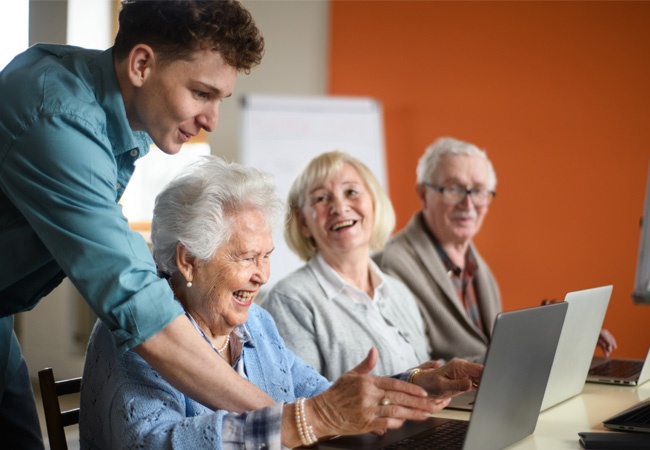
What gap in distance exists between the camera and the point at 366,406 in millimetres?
1371

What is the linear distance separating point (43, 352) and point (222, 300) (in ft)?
10.1

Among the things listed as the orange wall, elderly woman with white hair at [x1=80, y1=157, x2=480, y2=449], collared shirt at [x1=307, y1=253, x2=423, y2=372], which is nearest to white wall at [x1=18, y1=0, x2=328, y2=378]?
the orange wall

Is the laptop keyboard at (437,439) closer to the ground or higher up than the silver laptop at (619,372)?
higher up

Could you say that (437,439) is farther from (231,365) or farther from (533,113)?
(533,113)

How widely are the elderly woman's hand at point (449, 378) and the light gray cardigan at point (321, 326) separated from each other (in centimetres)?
55

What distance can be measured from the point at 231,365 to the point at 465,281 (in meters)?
1.71

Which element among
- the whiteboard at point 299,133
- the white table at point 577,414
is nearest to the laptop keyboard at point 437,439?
the white table at point 577,414

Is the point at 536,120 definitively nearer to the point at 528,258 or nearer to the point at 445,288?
the point at 528,258

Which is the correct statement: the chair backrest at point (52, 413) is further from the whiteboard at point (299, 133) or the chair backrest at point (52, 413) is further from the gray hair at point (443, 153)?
the whiteboard at point (299, 133)

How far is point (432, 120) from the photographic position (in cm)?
496

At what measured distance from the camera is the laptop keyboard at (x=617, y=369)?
246 cm

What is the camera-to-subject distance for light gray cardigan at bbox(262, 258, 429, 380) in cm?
239

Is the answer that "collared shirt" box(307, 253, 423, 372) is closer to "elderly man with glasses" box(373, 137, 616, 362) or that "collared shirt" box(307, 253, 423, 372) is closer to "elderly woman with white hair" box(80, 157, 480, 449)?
"elderly man with glasses" box(373, 137, 616, 362)

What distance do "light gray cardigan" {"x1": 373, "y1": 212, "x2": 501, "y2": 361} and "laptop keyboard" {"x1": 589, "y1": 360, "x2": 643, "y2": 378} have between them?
404 mm
